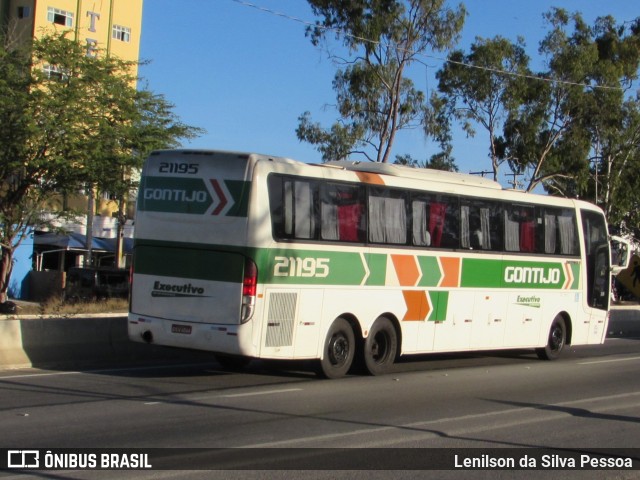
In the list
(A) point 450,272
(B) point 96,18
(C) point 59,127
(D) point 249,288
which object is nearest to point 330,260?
(D) point 249,288

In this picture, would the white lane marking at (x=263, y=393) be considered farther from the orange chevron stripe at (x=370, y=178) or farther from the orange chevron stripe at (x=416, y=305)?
the orange chevron stripe at (x=370, y=178)

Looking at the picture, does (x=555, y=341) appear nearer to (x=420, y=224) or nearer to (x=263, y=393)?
(x=420, y=224)

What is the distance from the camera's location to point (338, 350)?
48.2ft

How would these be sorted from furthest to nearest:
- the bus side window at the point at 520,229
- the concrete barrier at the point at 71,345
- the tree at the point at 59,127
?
the tree at the point at 59,127 < the bus side window at the point at 520,229 < the concrete barrier at the point at 71,345

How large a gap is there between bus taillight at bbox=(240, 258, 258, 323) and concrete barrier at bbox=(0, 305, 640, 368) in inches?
75.0

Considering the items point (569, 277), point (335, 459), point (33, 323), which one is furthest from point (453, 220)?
point (335, 459)

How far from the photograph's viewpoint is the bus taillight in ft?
42.4

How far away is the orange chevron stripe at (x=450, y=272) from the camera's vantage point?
649 inches

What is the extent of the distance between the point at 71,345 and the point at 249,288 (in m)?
4.50

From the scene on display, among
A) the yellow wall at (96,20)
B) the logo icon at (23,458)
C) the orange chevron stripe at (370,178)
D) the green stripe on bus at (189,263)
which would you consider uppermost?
the yellow wall at (96,20)

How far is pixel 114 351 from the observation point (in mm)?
16281

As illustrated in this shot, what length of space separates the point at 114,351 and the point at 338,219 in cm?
519

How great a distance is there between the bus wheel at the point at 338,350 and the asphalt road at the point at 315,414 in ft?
0.81

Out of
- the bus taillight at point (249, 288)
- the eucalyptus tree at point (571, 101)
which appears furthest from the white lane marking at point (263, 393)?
the eucalyptus tree at point (571, 101)
